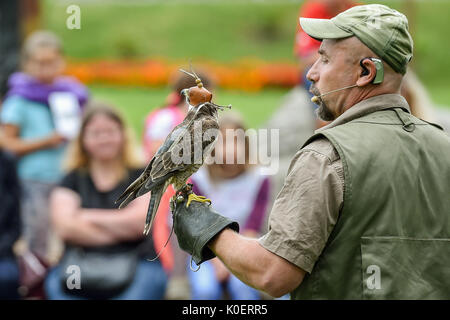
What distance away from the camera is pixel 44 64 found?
253 inches

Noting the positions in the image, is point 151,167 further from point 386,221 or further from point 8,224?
point 8,224

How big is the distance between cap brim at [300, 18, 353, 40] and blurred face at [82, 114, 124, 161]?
289 centimetres

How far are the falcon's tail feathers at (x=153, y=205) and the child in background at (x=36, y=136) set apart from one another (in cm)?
358

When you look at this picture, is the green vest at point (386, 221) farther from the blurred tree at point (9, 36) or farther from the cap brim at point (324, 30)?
the blurred tree at point (9, 36)

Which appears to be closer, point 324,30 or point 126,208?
point 324,30

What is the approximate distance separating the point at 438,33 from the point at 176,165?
1724 centimetres

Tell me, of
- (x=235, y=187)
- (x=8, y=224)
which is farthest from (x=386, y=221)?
(x=8, y=224)

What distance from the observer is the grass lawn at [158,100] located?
10648mm

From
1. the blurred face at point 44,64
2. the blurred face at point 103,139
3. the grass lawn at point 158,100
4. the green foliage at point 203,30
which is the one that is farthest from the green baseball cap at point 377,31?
the green foliage at point 203,30

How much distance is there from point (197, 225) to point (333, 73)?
77cm

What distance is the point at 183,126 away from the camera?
8.91 feet
